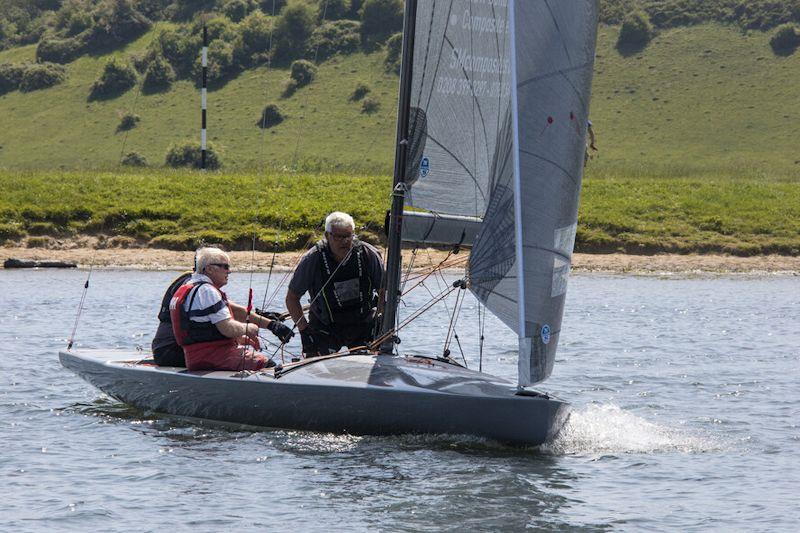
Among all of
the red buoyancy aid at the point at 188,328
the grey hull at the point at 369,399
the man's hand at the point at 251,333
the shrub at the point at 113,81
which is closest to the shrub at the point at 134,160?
the shrub at the point at 113,81

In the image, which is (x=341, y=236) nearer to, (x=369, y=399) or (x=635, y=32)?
(x=369, y=399)

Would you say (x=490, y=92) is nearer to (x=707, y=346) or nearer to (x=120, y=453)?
(x=120, y=453)

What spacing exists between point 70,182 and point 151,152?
39675mm

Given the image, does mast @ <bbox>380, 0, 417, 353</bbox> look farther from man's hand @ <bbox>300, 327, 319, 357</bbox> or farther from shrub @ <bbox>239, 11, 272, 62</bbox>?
shrub @ <bbox>239, 11, 272, 62</bbox>

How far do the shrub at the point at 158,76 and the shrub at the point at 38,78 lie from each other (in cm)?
610

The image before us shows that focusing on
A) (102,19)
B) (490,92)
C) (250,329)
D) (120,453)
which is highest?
(102,19)

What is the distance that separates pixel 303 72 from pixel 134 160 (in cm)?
1564

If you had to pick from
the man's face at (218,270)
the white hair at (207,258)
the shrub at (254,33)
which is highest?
the shrub at (254,33)

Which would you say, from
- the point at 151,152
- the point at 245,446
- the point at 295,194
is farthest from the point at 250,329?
the point at 151,152

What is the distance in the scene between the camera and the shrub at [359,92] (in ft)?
269

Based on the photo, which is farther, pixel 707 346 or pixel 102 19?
pixel 102 19

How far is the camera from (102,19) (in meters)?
93.2

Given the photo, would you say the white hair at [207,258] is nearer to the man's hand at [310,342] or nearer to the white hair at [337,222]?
the white hair at [337,222]

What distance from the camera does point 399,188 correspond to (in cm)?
1227
